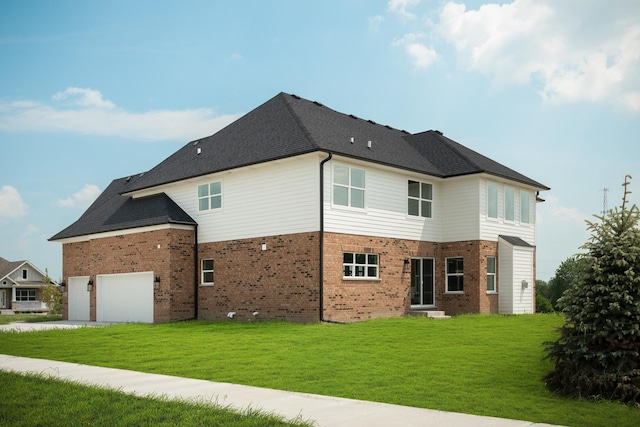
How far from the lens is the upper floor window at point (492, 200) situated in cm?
2527

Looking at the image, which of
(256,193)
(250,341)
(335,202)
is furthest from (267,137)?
(250,341)

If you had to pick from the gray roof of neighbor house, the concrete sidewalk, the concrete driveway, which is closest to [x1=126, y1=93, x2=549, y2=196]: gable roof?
the gray roof of neighbor house

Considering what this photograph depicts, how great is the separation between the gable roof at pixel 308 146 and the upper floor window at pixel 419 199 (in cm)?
74

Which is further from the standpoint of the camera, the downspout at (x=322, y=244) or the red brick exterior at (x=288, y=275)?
the red brick exterior at (x=288, y=275)

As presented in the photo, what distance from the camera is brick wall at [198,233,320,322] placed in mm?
20641

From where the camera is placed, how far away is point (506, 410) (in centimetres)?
878

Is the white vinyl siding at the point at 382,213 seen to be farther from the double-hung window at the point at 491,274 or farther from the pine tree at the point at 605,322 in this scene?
the pine tree at the point at 605,322

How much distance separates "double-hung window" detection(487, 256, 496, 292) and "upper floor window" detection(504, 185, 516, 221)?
2028mm

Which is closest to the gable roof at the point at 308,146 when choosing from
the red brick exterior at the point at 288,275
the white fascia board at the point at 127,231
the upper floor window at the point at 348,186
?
the upper floor window at the point at 348,186

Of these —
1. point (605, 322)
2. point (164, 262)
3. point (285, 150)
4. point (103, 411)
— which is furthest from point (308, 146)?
point (103, 411)

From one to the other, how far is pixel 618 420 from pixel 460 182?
1745 cm

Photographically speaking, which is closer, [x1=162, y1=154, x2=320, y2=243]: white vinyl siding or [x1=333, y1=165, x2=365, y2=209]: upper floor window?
[x1=162, y1=154, x2=320, y2=243]: white vinyl siding

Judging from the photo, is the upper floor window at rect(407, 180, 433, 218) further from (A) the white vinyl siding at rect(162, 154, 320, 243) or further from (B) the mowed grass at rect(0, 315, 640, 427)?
(A) the white vinyl siding at rect(162, 154, 320, 243)

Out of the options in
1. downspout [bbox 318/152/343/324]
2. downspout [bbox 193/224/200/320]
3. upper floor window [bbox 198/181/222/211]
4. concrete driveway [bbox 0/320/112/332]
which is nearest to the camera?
downspout [bbox 318/152/343/324]
